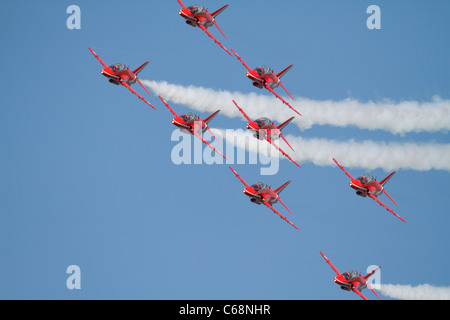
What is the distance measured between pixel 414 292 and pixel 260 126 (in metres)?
24.5

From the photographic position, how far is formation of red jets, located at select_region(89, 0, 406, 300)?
478 ft

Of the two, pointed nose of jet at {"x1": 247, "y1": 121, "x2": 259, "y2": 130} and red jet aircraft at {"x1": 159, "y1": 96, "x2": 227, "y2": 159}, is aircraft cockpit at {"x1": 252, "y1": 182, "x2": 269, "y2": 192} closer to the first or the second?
pointed nose of jet at {"x1": 247, "y1": 121, "x2": 259, "y2": 130}

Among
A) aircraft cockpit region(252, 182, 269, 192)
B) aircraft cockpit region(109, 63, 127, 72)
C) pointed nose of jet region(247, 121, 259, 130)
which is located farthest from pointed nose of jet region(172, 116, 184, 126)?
aircraft cockpit region(252, 182, 269, 192)

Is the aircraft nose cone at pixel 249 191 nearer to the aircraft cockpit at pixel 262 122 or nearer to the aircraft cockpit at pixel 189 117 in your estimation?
the aircraft cockpit at pixel 262 122

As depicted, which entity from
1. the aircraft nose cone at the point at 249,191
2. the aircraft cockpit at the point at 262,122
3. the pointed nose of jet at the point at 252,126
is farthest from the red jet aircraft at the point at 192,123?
the aircraft nose cone at the point at 249,191

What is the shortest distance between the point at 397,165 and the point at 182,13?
29496mm

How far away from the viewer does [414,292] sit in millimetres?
148000

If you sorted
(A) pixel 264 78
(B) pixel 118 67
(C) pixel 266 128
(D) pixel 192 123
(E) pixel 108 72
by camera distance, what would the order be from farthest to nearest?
1. (A) pixel 264 78
2. (B) pixel 118 67
3. (E) pixel 108 72
4. (C) pixel 266 128
5. (D) pixel 192 123

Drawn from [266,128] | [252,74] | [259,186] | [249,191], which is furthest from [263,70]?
[249,191]

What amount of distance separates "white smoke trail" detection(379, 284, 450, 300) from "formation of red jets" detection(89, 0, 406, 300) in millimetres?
2705

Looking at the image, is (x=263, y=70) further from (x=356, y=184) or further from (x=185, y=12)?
(x=356, y=184)

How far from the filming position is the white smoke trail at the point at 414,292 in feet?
482
